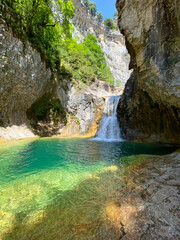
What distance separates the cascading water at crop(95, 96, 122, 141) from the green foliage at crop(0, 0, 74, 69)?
838 cm

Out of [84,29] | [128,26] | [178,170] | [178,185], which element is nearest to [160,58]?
[128,26]

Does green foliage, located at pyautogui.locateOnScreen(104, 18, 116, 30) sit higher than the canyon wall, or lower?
higher

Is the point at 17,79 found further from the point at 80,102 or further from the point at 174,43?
the point at 174,43

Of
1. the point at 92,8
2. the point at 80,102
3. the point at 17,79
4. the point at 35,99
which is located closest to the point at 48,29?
the point at 17,79

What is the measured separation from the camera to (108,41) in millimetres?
46750

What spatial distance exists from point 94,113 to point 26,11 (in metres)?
12.1

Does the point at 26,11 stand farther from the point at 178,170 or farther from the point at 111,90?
the point at 111,90

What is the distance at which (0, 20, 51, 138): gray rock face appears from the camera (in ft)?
29.4

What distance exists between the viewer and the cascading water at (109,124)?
1382 centimetres

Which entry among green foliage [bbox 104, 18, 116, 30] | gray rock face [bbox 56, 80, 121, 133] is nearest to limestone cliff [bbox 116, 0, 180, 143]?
gray rock face [bbox 56, 80, 121, 133]

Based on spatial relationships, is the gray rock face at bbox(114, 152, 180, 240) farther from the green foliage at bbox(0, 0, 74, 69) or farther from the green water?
the green foliage at bbox(0, 0, 74, 69)

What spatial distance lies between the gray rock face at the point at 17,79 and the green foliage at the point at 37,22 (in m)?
0.78

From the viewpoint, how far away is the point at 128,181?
317cm

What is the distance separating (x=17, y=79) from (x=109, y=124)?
10.4 meters
